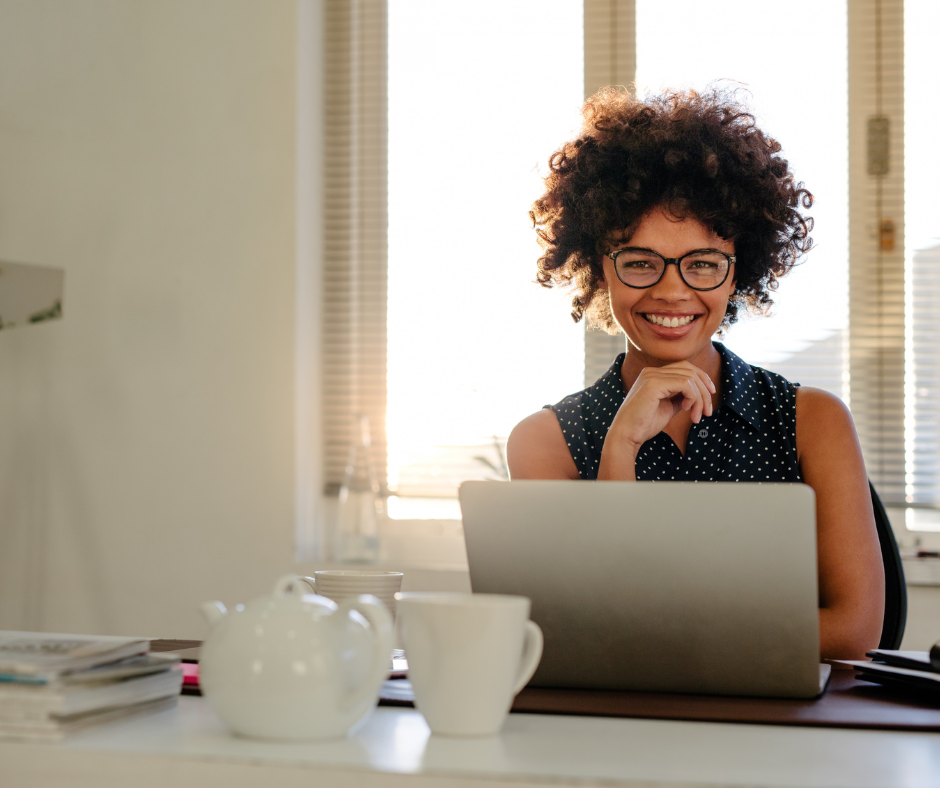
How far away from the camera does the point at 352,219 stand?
307 cm

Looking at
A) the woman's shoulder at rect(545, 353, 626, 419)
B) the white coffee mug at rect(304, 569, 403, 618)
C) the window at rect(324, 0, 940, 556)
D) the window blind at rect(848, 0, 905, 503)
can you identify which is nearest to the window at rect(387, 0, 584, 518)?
the window at rect(324, 0, 940, 556)

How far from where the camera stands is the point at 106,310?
2984 mm

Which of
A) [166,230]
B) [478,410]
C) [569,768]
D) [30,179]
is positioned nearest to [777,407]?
[569,768]

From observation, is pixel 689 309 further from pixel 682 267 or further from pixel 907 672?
pixel 907 672

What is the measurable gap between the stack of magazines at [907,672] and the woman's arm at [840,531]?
1.07ft

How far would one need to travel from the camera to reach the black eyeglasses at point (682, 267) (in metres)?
1.62

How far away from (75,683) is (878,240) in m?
2.62

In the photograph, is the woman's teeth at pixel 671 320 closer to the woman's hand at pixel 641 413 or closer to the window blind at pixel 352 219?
the woman's hand at pixel 641 413

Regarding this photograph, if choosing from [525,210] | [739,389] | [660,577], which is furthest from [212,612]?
[525,210]

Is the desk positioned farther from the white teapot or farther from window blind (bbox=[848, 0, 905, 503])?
window blind (bbox=[848, 0, 905, 503])

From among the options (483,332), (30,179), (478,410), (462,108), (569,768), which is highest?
(462,108)

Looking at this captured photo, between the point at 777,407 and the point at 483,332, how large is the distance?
1447 mm

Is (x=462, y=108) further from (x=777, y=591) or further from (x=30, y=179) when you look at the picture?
(x=777, y=591)

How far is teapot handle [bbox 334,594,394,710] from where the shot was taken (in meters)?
0.67
